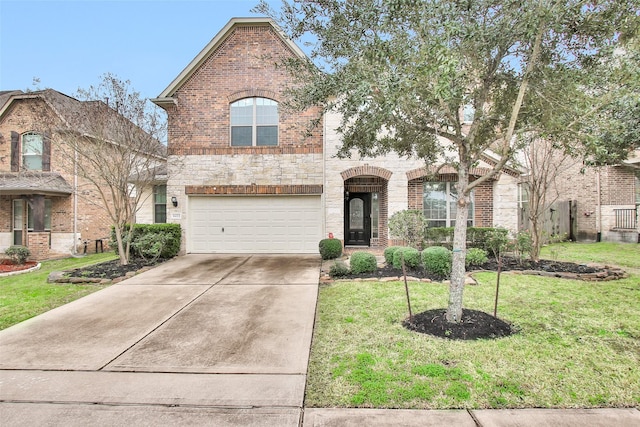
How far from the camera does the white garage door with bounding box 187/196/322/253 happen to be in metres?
12.0

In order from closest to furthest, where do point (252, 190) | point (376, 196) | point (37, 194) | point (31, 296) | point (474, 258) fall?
point (31, 296), point (474, 258), point (252, 190), point (376, 196), point (37, 194)

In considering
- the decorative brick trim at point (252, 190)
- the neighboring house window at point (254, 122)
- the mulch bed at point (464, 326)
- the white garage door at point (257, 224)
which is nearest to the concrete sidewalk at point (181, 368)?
the mulch bed at point (464, 326)

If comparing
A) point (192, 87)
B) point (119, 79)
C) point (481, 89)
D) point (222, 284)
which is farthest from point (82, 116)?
point (481, 89)

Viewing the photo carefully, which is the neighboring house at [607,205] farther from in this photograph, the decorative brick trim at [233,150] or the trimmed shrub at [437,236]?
the decorative brick trim at [233,150]

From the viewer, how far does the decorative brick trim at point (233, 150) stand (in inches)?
462

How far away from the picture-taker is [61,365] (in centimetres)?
374

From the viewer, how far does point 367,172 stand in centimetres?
1174

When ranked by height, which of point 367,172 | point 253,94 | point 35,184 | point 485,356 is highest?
point 253,94

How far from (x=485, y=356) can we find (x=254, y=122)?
10244 millimetres

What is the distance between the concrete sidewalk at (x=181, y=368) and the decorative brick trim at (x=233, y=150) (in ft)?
20.2

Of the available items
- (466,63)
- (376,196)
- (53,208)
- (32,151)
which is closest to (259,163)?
(376,196)

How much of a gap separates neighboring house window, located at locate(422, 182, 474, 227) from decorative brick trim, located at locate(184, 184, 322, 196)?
3.96m

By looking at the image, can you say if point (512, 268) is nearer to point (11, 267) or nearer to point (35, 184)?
point (11, 267)

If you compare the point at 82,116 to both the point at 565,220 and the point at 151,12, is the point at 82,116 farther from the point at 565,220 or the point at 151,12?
the point at 565,220
